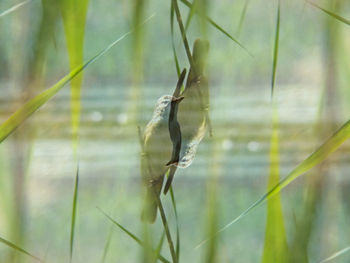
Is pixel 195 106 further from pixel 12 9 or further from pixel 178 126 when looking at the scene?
pixel 12 9

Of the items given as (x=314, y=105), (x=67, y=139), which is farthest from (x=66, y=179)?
(x=314, y=105)

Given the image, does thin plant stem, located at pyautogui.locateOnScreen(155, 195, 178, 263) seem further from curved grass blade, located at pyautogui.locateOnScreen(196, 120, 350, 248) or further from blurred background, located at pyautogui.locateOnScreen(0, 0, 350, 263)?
curved grass blade, located at pyautogui.locateOnScreen(196, 120, 350, 248)

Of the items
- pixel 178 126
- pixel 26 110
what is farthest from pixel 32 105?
pixel 178 126

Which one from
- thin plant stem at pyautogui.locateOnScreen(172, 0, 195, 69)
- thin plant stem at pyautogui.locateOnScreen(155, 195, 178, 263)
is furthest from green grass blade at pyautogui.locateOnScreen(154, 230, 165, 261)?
thin plant stem at pyautogui.locateOnScreen(172, 0, 195, 69)

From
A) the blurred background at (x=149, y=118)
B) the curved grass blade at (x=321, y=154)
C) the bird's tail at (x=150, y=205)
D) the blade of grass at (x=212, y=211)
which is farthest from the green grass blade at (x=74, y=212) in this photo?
the curved grass blade at (x=321, y=154)

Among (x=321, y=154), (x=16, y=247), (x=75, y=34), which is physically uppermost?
(x=75, y=34)

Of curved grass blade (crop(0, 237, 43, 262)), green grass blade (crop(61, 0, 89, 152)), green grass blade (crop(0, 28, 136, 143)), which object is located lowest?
curved grass blade (crop(0, 237, 43, 262))
